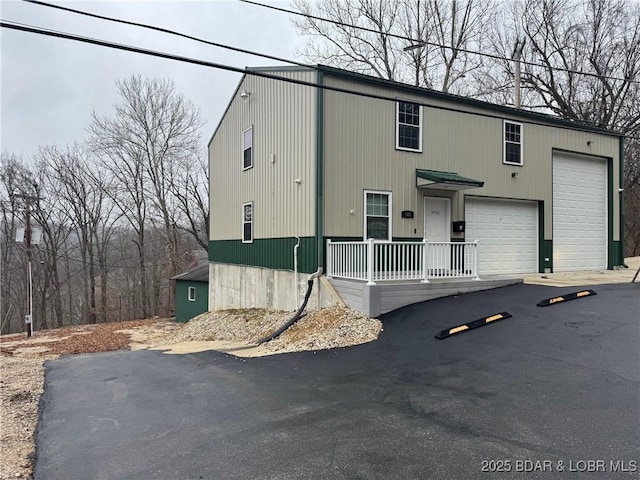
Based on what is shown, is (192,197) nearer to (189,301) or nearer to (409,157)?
(189,301)

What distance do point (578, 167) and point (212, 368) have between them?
45.5ft

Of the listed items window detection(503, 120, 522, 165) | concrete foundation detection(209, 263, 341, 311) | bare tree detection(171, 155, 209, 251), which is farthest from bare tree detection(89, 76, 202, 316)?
window detection(503, 120, 522, 165)

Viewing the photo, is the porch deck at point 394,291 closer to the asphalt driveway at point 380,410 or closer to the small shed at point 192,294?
the asphalt driveway at point 380,410

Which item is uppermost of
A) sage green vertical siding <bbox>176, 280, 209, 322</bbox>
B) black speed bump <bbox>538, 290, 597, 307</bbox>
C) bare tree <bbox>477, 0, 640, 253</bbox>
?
bare tree <bbox>477, 0, 640, 253</bbox>

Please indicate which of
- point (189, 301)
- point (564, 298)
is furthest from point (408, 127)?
point (189, 301)

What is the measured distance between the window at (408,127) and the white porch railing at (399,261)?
2804mm

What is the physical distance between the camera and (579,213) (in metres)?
14.1

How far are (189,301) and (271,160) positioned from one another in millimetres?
11901

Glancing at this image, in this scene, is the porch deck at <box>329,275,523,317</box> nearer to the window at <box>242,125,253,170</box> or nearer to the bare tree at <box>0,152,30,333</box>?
the window at <box>242,125,253,170</box>

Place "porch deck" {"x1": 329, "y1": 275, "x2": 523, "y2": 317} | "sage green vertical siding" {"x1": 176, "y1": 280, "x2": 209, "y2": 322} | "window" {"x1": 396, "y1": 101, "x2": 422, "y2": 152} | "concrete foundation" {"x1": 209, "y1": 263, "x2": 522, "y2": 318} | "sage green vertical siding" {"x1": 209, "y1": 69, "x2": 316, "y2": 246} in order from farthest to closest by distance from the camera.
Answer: "sage green vertical siding" {"x1": 176, "y1": 280, "x2": 209, "y2": 322} → "window" {"x1": 396, "y1": 101, "x2": 422, "y2": 152} → "sage green vertical siding" {"x1": 209, "y1": 69, "x2": 316, "y2": 246} → "concrete foundation" {"x1": 209, "y1": 263, "x2": 522, "y2": 318} → "porch deck" {"x1": 329, "y1": 275, "x2": 523, "y2": 317}

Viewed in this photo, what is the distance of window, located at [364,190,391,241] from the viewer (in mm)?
10516

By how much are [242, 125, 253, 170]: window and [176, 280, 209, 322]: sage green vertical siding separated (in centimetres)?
796

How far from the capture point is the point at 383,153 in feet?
35.2

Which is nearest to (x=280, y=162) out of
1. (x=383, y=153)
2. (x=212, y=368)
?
(x=383, y=153)
